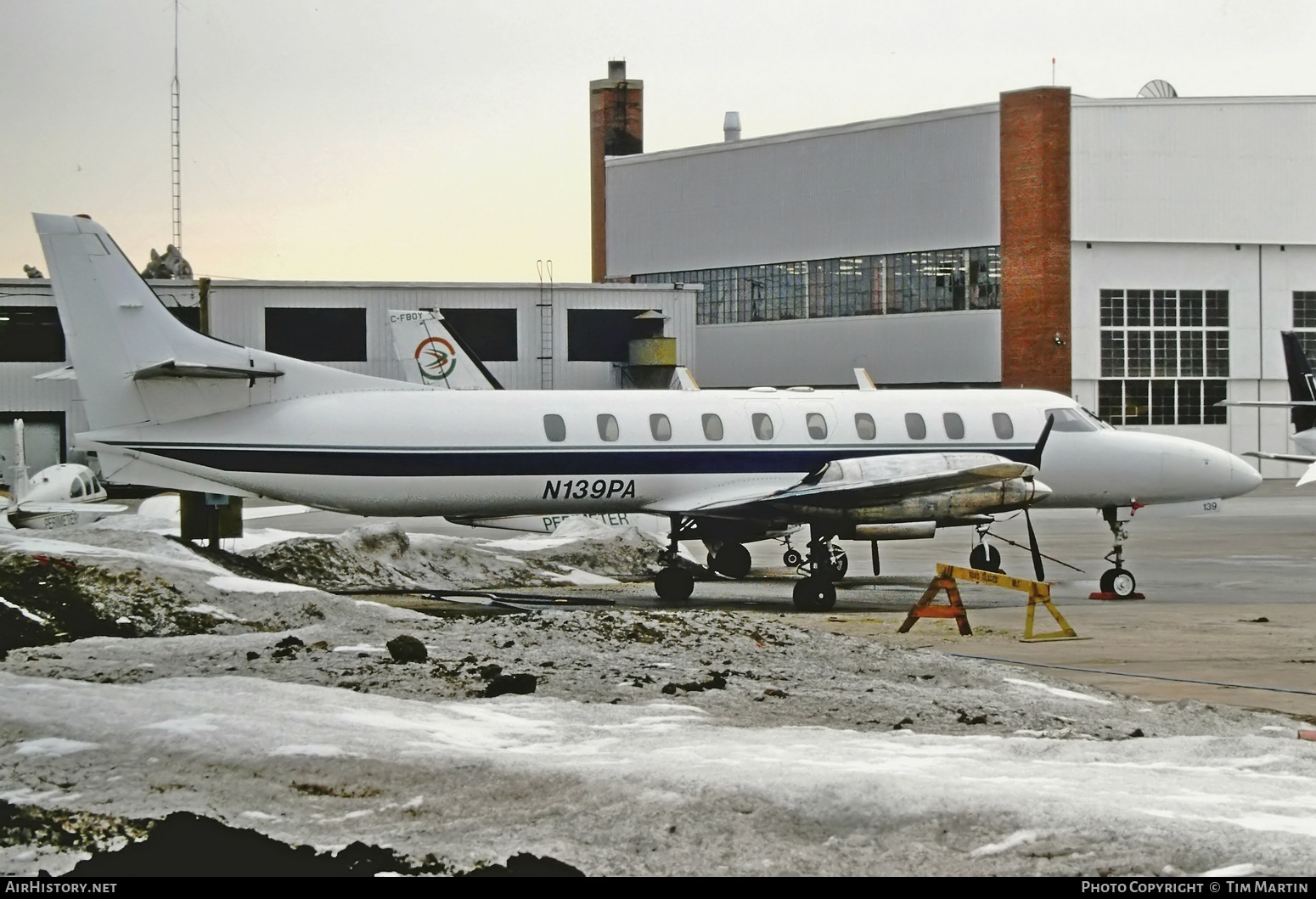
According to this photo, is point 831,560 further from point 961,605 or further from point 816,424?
point 961,605

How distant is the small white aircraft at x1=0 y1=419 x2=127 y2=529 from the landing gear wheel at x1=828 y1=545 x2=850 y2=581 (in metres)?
15.6

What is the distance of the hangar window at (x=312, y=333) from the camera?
53250 mm

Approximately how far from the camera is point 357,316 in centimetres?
5378

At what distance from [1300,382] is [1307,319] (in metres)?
18.9

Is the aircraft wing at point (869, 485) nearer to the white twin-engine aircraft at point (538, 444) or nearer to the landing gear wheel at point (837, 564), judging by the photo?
the white twin-engine aircraft at point (538, 444)

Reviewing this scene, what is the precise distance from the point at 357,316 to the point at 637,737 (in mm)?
45642

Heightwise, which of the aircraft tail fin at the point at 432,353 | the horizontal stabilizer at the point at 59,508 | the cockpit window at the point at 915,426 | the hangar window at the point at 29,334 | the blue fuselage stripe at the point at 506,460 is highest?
the hangar window at the point at 29,334

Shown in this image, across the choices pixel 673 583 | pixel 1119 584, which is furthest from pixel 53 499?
pixel 1119 584

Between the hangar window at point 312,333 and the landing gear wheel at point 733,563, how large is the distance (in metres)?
31.5

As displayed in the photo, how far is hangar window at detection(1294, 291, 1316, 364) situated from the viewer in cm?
5947

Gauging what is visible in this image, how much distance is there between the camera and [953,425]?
23047 millimetres

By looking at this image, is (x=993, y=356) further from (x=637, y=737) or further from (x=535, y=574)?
(x=637, y=737)

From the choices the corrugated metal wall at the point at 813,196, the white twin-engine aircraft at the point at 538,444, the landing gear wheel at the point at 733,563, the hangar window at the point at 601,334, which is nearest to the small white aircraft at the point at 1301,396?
the corrugated metal wall at the point at 813,196

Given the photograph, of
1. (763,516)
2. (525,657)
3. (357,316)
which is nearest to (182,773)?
(525,657)
